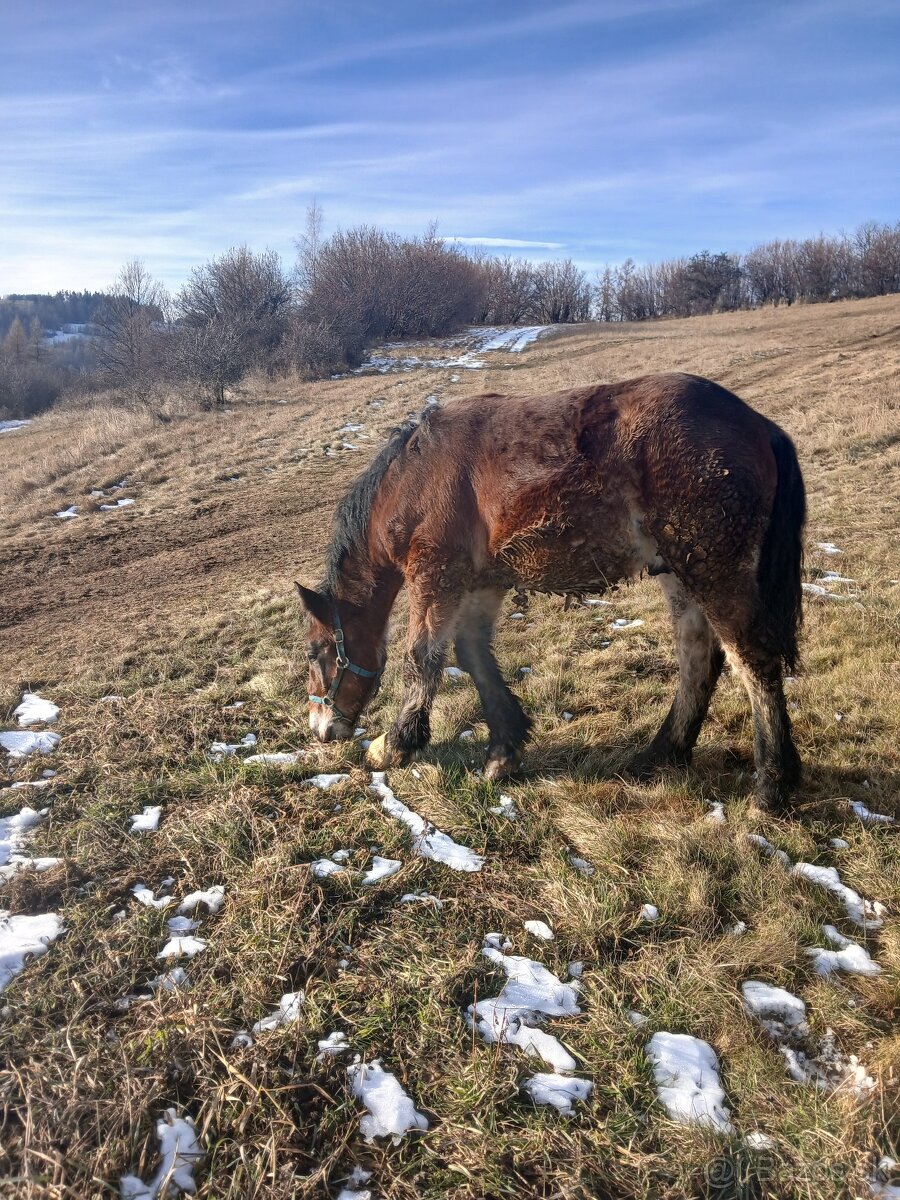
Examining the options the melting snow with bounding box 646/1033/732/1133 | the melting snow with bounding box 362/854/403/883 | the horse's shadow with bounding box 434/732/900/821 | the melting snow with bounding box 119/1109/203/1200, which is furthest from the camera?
the horse's shadow with bounding box 434/732/900/821

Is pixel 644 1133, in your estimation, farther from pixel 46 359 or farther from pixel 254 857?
pixel 46 359

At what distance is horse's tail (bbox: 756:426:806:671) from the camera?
3287 mm

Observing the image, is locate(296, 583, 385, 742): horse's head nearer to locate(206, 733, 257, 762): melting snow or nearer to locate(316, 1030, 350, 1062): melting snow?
locate(206, 733, 257, 762): melting snow

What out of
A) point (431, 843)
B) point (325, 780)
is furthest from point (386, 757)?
point (431, 843)

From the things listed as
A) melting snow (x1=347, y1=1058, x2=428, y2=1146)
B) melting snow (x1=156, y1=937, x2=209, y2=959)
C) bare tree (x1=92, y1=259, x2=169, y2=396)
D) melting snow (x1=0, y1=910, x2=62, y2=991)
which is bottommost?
melting snow (x1=347, y1=1058, x2=428, y2=1146)

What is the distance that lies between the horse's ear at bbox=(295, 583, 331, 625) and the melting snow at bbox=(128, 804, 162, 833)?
1.39 m

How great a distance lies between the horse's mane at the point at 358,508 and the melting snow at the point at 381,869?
1.74 metres

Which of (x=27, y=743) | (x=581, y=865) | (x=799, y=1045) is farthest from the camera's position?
(x=27, y=743)

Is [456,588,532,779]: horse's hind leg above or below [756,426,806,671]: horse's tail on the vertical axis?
below

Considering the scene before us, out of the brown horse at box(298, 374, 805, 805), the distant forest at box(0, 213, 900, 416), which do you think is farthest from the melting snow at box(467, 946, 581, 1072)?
the distant forest at box(0, 213, 900, 416)

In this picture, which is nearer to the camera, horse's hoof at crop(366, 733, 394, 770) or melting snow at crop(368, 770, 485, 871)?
melting snow at crop(368, 770, 485, 871)

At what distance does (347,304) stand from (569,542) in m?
48.9

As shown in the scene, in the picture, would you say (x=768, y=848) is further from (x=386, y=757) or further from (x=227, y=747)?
(x=227, y=747)

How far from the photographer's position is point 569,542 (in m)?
3.45
